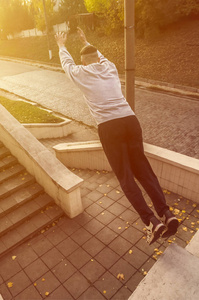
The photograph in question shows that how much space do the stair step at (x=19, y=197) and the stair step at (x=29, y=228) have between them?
17.9 inches

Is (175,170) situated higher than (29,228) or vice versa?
(175,170)

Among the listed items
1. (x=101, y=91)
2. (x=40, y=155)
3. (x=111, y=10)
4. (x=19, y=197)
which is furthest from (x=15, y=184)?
(x=111, y=10)

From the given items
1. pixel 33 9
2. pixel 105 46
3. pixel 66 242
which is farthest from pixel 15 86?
pixel 33 9

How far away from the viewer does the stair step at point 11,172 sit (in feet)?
18.9

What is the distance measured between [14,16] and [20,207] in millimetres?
48938

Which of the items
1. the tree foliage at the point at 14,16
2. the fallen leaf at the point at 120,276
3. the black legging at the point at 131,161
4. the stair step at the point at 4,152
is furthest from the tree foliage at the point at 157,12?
the tree foliage at the point at 14,16

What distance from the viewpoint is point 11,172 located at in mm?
5945

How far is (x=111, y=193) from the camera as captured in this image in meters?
5.77

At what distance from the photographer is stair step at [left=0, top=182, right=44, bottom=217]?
5083mm

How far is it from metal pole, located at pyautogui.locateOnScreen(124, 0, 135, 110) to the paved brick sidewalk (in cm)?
265

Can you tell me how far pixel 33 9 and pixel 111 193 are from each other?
47523mm

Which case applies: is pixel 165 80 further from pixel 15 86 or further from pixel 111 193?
pixel 111 193

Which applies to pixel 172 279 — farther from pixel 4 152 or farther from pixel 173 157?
pixel 4 152

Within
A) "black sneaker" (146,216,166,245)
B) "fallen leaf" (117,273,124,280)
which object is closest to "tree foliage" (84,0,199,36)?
"black sneaker" (146,216,166,245)
